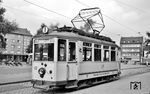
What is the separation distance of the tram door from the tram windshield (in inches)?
38.9

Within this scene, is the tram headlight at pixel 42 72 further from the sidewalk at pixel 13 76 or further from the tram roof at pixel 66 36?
the sidewalk at pixel 13 76

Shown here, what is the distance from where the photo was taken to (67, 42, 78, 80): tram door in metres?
10.9

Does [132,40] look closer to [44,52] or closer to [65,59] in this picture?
[65,59]

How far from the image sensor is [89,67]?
12633 mm

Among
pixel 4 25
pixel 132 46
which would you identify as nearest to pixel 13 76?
pixel 4 25

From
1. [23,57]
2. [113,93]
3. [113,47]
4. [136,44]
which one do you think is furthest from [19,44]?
[113,93]

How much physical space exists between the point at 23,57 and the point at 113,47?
2823 inches

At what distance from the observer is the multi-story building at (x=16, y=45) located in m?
79.0

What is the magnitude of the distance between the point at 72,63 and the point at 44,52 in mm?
1482

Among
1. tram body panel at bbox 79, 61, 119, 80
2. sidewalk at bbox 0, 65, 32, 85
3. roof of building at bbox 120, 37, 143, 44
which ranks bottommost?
sidewalk at bbox 0, 65, 32, 85

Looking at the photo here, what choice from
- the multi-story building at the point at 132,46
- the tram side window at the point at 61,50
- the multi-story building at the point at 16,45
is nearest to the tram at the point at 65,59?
the tram side window at the point at 61,50

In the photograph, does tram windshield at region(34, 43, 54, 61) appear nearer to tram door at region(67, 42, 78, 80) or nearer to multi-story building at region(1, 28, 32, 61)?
tram door at region(67, 42, 78, 80)

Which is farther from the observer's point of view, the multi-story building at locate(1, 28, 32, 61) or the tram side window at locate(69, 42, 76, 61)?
the multi-story building at locate(1, 28, 32, 61)

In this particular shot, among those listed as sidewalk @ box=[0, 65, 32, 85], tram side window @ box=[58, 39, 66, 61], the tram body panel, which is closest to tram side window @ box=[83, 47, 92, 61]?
the tram body panel
